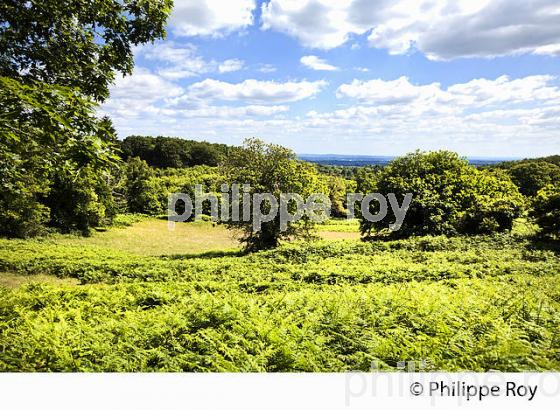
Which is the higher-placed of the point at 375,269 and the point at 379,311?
the point at 379,311

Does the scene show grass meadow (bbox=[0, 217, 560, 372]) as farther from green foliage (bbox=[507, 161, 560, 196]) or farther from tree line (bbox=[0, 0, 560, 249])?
green foliage (bbox=[507, 161, 560, 196])

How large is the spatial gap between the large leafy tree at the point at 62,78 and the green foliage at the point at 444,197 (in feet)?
73.6

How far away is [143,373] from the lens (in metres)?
5.14

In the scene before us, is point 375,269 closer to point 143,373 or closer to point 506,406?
point 506,406

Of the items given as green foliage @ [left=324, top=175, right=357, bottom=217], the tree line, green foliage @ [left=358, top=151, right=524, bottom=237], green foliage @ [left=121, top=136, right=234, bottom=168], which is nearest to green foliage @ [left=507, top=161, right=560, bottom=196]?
the tree line

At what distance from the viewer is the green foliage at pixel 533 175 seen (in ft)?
225

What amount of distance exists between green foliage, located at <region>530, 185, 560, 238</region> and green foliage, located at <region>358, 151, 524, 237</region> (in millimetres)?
3562

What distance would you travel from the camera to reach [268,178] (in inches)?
1071

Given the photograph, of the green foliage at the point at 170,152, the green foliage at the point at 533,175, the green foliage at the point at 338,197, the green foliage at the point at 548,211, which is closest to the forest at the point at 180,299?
the green foliage at the point at 548,211

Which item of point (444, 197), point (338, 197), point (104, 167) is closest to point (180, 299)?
point (104, 167)

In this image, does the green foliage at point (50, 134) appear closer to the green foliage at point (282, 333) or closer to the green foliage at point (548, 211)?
the green foliage at point (282, 333)

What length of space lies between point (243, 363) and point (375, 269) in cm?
1065

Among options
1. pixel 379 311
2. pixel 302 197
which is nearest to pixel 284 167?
pixel 302 197

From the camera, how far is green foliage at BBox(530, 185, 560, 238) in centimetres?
2073
